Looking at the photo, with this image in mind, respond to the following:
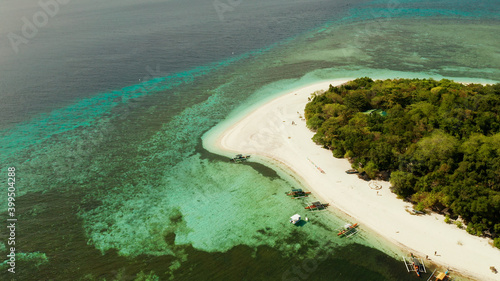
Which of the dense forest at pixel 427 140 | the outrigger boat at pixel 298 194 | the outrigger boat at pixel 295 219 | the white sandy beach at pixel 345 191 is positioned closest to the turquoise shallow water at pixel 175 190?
the outrigger boat at pixel 295 219

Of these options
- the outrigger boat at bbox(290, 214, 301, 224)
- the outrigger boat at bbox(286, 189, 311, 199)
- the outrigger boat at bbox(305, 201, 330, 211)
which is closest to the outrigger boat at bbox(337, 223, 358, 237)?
the outrigger boat at bbox(305, 201, 330, 211)

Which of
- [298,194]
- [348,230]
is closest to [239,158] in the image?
[298,194]

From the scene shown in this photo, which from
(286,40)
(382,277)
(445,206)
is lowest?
(382,277)

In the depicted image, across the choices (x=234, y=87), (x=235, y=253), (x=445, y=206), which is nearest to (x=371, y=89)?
(x=445, y=206)

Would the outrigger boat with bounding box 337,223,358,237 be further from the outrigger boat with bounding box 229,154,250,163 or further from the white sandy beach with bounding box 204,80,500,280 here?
the outrigger boat with bounding box 229,154,250,163

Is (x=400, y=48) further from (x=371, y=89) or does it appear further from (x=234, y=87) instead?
(x=234, y=87)

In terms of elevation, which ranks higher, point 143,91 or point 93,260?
point 143,91
